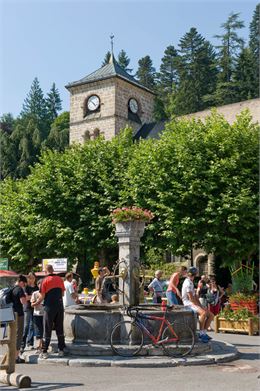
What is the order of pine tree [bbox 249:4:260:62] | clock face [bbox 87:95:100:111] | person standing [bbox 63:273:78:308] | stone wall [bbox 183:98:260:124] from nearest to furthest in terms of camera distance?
person standing [bbox 63:273:78:308] < stone wall [bbox 183:98:260:124] < clock face [bbox 87:95:100:111] < pine tree [bbox 249:4:260:62]

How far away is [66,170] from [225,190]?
10.6m

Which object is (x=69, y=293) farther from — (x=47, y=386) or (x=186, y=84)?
(x=186, y=84)

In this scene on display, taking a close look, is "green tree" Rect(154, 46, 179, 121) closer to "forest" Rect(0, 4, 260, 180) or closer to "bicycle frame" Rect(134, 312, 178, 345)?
"forest" Rect(0, 4, 260, 180)

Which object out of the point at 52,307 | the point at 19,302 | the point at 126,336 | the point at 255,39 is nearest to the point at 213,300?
the point at 126,336

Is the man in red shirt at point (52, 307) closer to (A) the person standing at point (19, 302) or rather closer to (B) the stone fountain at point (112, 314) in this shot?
(A) the person standing at point (19, 302)

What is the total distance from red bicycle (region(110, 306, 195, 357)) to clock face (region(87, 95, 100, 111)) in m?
42.5

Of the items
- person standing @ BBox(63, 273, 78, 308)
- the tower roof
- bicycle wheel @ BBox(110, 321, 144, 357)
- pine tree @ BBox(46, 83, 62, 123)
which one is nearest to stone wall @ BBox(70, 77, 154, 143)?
the tower roof

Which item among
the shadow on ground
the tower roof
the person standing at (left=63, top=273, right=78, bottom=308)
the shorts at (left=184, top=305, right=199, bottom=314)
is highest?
the tower roof

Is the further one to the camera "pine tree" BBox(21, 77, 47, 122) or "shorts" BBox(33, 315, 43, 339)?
"pine tree" BBox(21, 77, 47, 122)

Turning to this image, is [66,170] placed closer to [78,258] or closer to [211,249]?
[78,258]

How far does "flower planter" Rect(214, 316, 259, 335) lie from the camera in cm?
1524

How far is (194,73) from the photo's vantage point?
82.2 meters

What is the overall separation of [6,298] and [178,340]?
139 inches

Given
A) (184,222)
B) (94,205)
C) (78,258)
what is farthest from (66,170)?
(184,222)
